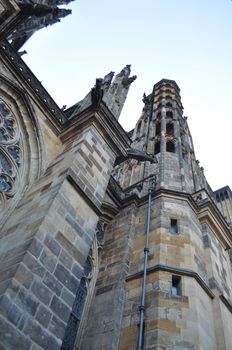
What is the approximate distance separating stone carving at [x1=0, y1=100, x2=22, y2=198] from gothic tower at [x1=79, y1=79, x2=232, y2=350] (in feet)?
9.97

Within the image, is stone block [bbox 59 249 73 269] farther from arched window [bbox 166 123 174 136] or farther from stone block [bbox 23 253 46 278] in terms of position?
arched window [bbox 166 123 174 136]

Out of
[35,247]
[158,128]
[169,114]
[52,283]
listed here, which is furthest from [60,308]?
A: [169,114]

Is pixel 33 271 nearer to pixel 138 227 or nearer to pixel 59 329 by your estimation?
pixel 59 329

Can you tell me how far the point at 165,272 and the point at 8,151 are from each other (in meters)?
4.09

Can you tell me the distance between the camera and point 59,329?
3977 mm

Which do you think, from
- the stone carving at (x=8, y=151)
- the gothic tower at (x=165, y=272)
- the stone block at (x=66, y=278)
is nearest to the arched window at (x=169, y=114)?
the gothic tower at (x=165, y=272)

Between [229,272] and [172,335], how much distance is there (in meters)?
4.27

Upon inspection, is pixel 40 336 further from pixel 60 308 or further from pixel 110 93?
pixel 110 93

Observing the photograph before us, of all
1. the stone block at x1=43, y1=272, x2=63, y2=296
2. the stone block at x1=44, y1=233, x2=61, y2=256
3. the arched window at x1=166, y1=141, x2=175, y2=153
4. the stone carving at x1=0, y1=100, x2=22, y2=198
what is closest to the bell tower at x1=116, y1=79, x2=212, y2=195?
the arched window at x1=166, y1=141, x2=175, y2=153

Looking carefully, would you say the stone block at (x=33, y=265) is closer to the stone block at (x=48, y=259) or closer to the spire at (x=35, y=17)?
the stone block at (x=48, y=259)

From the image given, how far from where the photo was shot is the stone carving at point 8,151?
20.4 ft

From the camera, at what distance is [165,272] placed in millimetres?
7191

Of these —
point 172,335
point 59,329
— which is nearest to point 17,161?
point 59,329

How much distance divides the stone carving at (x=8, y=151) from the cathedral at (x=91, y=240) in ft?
0.08
